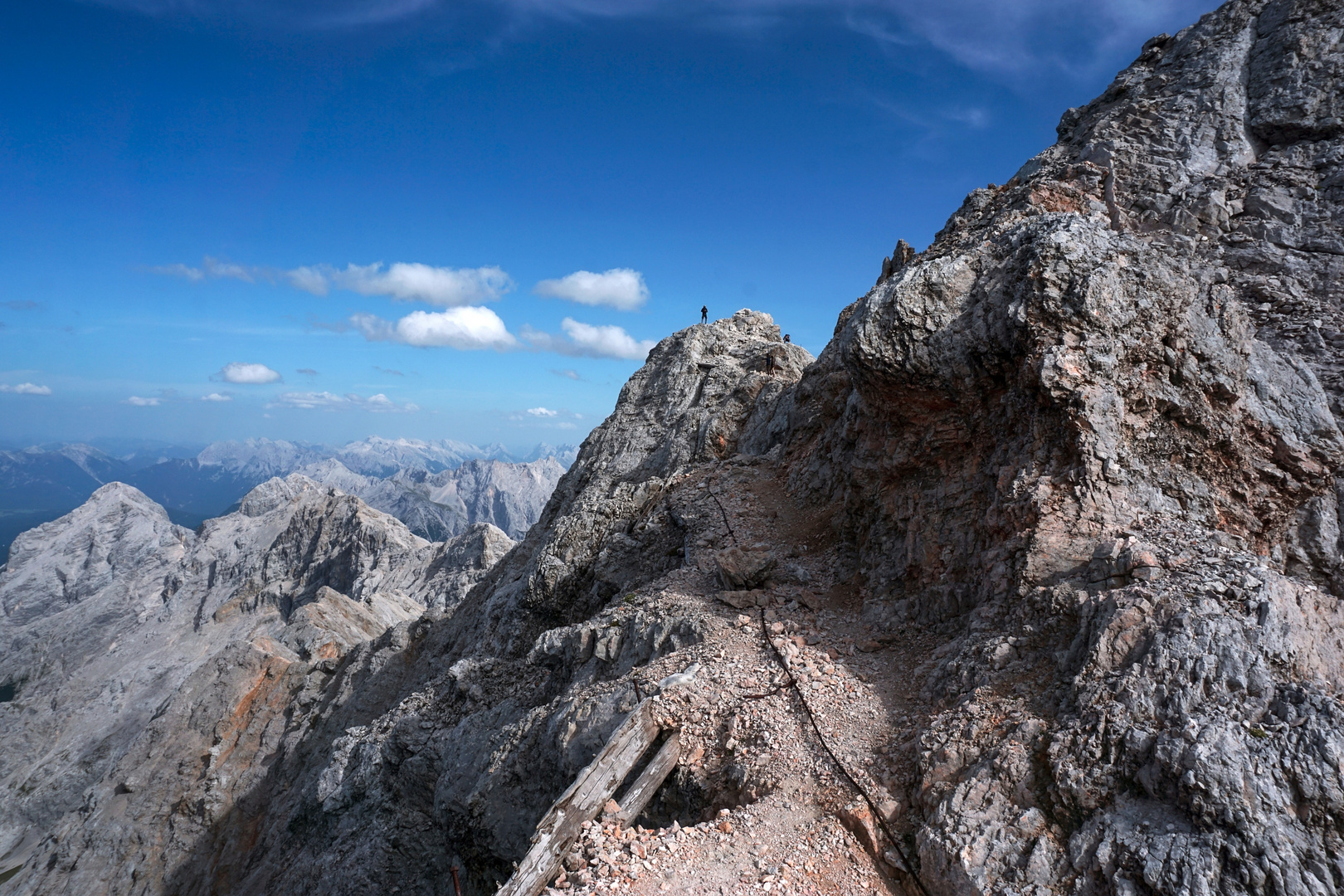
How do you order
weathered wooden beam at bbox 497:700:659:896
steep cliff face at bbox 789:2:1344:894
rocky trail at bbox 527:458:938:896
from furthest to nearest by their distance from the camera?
weathered wooden beam at bbox 497:700:659:896, rocky trail at bbox 527:458:938:896, steep cliff face at bbox 789:2:1344:894

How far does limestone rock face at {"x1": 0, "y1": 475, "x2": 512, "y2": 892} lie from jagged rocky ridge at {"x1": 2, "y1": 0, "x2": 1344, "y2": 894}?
13.9 meters

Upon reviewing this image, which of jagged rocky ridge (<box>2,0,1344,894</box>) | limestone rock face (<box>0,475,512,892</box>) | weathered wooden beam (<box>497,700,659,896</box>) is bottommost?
limestone rock face (<box>0,475,512,892</box>)

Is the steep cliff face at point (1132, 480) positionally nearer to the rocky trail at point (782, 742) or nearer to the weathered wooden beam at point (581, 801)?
the rocky trail at point (782, 742)

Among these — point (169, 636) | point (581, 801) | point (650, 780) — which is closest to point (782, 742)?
point (650, 780)

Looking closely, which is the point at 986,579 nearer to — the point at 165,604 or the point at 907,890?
the point at 907,890

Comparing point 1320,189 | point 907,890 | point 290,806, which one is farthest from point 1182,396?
point 290,806

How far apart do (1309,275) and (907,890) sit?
49.0 ft

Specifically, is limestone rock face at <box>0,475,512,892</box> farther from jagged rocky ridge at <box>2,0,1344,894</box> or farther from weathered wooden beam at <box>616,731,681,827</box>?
weathered wooden beam at <box>616,731,681,827</box>

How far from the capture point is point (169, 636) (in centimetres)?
7512

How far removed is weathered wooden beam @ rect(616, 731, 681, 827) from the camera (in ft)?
34.9

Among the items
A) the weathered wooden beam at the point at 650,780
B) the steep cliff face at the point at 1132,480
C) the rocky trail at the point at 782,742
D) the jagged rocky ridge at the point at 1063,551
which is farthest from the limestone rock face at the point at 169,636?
the steep cliff face at the point at 1132,480

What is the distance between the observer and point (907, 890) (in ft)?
27.6

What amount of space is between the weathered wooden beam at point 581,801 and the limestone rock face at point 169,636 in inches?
1231

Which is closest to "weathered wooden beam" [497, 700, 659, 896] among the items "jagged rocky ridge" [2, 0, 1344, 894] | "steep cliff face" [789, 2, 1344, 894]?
"jagged rocky ridge" [2, 0, 1344, 894]
